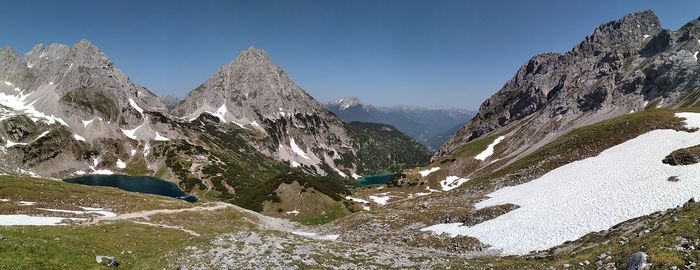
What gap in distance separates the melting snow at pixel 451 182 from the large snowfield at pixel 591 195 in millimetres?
92659

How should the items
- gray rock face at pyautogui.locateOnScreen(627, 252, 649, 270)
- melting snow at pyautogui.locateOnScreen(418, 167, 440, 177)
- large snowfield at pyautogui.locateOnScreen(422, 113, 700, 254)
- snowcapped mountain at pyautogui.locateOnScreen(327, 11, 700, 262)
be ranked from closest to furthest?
gray rock face at pyautogui.locateOnScreen(627, 252, 649, 270), snowcapped mountain at pyautogui.locateOnScreen(327, 11, 700, 262), large snowfield at pyautogui.locateOnScreen(422, 113, 700, 254), melting snow at pyautogui.locateOnScreen(418, 167, 440, 177)

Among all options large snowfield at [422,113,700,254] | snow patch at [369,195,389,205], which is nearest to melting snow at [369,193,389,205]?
snow patch at [369,195,389,205]

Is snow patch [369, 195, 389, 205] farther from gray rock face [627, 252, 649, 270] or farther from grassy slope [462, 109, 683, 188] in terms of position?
gray rock face [627, 252, 649, 270]

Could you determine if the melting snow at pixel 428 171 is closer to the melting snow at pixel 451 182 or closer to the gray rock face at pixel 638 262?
the melting snow at pixel 451 182

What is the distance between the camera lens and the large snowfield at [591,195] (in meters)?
38.1

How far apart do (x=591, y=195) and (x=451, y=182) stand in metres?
120

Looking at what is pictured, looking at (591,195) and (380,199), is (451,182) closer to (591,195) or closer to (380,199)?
(380,199)

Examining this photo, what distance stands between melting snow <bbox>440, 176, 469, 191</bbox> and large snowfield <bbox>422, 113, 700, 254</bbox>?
92.7 metres

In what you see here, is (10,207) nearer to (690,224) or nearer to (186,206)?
(186,206)

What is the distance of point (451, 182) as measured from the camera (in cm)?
16575

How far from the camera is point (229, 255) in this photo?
34.3 m

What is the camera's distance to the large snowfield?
38.1 metres

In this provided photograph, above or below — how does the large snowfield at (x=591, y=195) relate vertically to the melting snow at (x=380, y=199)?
above

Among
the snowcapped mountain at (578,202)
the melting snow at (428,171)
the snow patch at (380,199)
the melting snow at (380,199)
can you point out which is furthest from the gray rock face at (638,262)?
the melting snow at (428,171)
